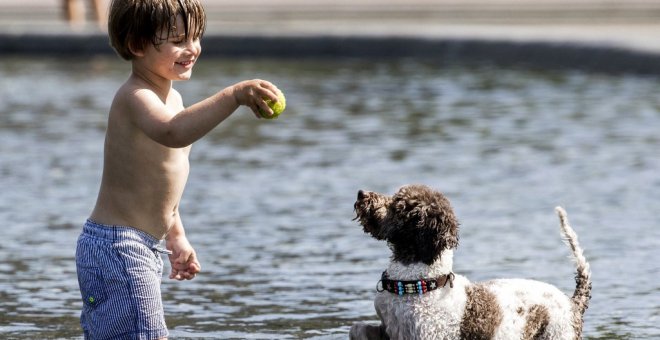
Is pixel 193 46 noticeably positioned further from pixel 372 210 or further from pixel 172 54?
pixel 372 210

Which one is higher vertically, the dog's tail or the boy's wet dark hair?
the boy's wet dark hair

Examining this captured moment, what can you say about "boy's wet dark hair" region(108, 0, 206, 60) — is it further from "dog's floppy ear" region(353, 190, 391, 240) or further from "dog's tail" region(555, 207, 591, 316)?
"dog's tail" region(555, 207, 591, 316)

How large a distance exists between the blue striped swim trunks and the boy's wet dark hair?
2.10ft

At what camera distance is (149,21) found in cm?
471

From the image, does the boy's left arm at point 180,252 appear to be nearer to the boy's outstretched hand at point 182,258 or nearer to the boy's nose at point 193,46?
the boy's outstretched hand at point 182,258

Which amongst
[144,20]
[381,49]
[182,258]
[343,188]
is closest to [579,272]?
[182,258]

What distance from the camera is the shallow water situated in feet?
22.3

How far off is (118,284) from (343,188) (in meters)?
5.49

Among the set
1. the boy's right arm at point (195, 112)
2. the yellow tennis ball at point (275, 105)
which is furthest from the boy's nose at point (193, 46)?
the yellow tennis ball at point (275, 105)

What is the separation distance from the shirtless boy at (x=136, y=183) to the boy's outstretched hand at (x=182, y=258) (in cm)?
38

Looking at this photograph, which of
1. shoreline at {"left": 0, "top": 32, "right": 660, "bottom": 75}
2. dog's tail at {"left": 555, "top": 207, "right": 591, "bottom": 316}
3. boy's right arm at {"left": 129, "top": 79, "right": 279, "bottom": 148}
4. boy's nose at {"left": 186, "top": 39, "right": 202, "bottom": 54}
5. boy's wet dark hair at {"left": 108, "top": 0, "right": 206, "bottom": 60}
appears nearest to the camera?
boy's right arm at {"left": 129, "top": 79, "right": 279, "bottom": 148}

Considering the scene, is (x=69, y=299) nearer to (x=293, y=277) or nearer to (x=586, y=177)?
(x=293, y=277)

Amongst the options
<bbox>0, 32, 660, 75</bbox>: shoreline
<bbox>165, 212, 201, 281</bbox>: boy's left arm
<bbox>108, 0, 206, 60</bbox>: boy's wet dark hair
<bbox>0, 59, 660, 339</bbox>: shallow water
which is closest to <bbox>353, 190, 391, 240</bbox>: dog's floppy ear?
<bbox>165, 212, 201, 281</bbox>: boy's left arm

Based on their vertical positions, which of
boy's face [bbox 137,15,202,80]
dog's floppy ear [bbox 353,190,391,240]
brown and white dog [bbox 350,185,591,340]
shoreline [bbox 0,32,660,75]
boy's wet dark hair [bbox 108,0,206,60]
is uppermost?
shoreline [bbox 0,32,660,75]
